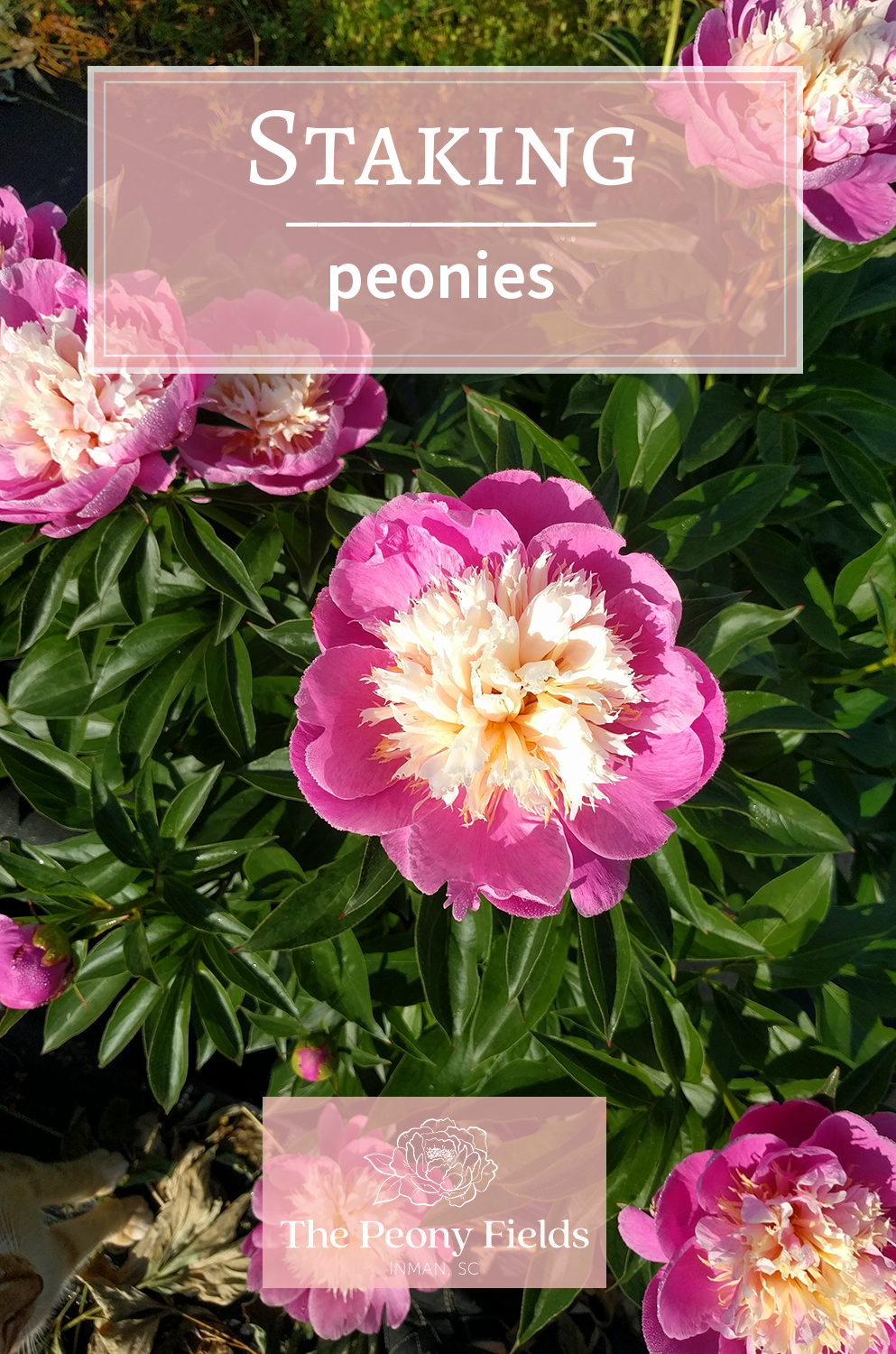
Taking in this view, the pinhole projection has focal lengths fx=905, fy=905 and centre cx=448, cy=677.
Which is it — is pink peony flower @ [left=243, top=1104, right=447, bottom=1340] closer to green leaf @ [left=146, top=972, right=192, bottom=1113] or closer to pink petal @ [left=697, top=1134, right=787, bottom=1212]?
green leaf @ [left=146, top=972, right=192, bottom=1113]

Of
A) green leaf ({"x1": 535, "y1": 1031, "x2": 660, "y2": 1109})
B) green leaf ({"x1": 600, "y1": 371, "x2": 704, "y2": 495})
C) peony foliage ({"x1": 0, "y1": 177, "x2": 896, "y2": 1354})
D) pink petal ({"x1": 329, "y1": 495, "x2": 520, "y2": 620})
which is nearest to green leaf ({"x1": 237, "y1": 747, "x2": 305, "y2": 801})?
peony foliage ({"x1": 0, "y1": 177, "x2": 896, "y2": 1354})

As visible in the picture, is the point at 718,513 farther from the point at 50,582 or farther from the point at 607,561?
the point at 50,582

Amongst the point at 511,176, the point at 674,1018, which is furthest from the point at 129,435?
the point at 511,176

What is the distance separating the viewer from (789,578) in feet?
4.37

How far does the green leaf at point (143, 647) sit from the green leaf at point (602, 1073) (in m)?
0.69

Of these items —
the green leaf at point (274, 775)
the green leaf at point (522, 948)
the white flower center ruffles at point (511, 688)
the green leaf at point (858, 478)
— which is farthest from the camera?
the green leaf at point (858, 478)

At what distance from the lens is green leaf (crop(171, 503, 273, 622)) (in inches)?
42.5

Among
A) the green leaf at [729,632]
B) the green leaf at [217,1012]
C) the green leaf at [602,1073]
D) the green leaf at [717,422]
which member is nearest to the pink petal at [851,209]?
the green leaf at [717,422]

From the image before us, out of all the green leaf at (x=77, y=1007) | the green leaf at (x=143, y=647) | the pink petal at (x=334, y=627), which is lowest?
the green leaf at (x=77, y=1007)

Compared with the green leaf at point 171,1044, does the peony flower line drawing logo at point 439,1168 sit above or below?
below

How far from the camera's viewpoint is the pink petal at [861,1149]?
88 cm

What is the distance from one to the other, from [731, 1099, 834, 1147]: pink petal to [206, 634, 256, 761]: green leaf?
73 centimetres

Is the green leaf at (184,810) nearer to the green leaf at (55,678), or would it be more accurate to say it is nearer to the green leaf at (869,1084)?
the green leaf at (55,678)

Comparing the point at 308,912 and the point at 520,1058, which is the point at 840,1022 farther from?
the point at 308,912
